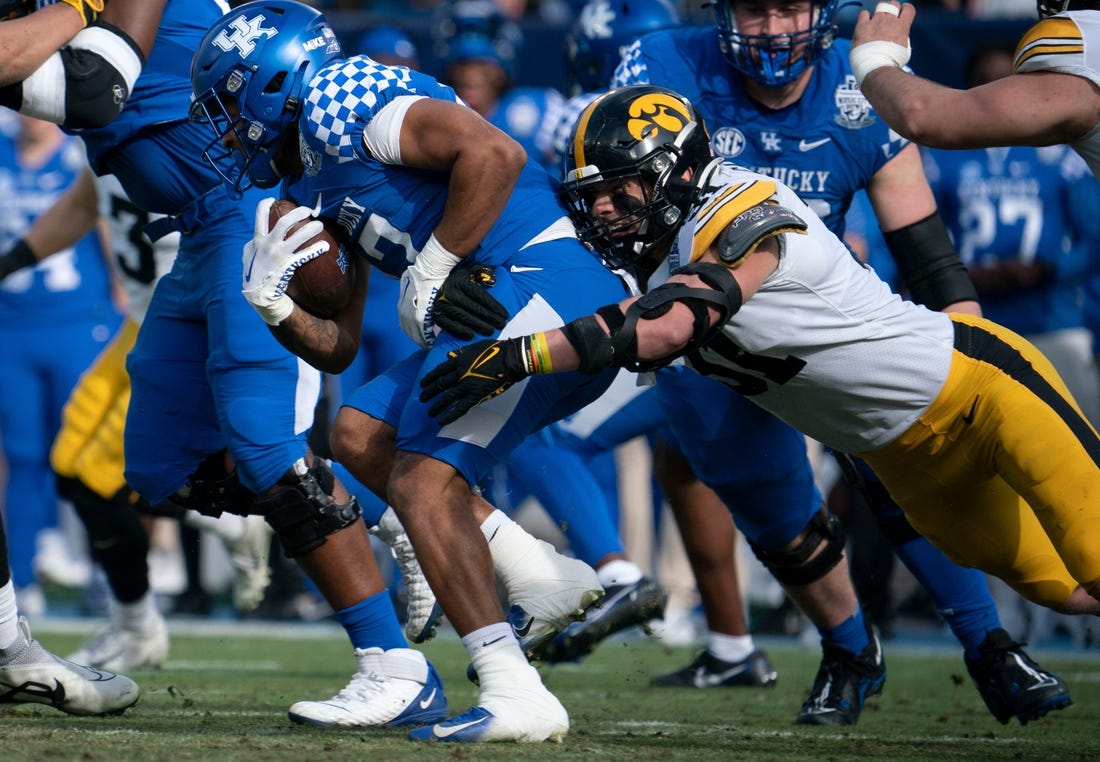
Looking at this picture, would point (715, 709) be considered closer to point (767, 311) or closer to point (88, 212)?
point (767, 311)

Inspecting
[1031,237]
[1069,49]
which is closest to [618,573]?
[1069,49]

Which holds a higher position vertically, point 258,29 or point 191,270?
point 258,29

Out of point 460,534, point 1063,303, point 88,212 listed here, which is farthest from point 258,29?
point 1063,303

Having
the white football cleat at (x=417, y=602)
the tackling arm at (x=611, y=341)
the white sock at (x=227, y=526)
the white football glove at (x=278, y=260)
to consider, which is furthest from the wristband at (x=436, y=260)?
the white sock at (x=227, y=526)

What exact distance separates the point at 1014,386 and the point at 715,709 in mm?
1651

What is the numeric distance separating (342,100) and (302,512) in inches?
45.1

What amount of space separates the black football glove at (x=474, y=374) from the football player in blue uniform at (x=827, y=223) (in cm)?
122

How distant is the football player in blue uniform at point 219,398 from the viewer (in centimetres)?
437

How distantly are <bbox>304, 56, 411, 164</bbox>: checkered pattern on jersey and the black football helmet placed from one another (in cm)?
48

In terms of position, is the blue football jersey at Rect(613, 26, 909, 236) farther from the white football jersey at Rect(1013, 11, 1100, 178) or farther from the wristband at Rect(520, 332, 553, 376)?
the wristband at Rect(520, 332, 553, 376)

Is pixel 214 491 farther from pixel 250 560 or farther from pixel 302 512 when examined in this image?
pixel 250 560

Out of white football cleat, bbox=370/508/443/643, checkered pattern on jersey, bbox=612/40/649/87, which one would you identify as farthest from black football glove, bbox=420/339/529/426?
checkered pattern on jersey, bbox=612/40/649/87

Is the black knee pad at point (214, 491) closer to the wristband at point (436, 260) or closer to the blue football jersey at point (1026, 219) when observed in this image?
the wristband at point (436, 260)

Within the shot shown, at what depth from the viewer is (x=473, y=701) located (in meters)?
5.02
